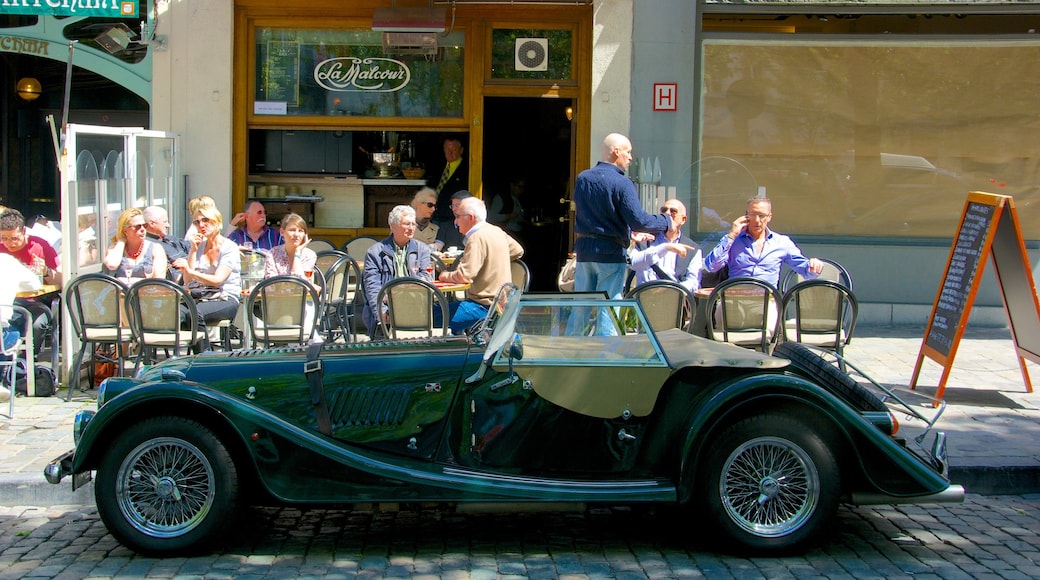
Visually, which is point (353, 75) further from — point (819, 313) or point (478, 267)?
point (819, 313)

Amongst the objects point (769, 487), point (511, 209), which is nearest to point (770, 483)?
point (769, 487)

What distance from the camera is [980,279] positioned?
8164mm

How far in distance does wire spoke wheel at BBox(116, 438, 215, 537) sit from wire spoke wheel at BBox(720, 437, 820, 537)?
2440 mm

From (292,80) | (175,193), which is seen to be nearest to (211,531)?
(175,193)

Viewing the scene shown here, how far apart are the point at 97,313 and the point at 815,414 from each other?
18.2 feet

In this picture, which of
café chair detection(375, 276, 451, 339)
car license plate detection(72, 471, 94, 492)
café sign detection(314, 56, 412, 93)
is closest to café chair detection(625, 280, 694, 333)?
café chair detection(375, 276, 451, 339)

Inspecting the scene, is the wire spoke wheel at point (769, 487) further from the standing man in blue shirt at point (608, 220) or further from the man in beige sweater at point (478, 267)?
the man in beige sweater at point (478, 267)

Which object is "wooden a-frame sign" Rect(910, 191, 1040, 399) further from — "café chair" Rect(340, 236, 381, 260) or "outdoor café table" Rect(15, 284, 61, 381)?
"outdoor café table" Rect(15, 284, 61, 381)

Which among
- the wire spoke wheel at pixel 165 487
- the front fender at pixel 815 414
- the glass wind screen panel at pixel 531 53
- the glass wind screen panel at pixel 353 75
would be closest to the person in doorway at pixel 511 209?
the glass wind screen panel at pixel 353 75

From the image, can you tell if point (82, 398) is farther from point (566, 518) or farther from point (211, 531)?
point (566, 518)

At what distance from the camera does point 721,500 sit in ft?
17.3

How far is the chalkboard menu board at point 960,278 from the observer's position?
26.9 feet

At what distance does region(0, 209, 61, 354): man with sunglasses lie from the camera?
9.19m

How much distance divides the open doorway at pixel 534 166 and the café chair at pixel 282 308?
14.8 feet
